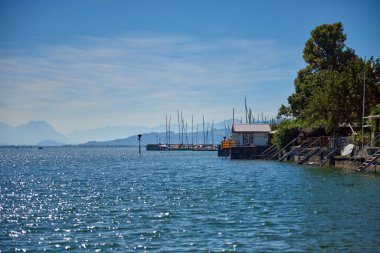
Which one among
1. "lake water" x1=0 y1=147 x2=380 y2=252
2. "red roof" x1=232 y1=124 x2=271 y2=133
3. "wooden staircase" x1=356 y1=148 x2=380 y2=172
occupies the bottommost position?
"lake water" x1=0 y1=147 x2=380 y2=252

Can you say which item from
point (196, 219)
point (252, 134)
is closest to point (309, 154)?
point (252, 134)

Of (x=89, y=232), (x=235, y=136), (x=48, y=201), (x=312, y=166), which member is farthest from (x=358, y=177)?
(x=235, y=136)

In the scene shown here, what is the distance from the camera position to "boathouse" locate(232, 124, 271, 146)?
8681 centimetres

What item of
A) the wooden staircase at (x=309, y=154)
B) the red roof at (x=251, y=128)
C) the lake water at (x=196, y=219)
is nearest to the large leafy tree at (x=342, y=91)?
the wooden staircase at (x=309, y=154)

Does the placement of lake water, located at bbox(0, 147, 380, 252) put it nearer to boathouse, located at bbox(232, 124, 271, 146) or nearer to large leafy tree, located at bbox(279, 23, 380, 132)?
large leafy tree, located at bbox(279, 23, 380, 132)

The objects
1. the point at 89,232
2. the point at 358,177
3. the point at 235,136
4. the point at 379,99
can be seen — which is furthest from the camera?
the point at 235,136

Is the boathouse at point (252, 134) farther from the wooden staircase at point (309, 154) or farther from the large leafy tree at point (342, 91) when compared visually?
the wooden staircase at point (309, 154)

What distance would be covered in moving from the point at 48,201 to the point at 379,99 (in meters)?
40.6

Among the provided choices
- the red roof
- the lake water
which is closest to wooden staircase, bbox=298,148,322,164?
the red roof

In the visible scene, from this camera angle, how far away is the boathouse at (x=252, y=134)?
86.8 m

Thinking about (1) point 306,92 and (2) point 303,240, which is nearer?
(2) point 303,240

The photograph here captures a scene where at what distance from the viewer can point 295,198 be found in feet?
99.0

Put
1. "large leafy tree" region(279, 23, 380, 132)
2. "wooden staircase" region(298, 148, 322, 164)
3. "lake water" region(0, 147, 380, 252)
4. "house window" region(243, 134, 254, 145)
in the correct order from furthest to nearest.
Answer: "house window" region(243, 134, 254, 145), "wooden staircase" region(298, 148, 322, 164), "large leafy tree" region(279, 23, 380, 132), "lake water" region(0, 147, 380, 252)

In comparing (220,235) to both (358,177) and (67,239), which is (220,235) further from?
(358,177)
